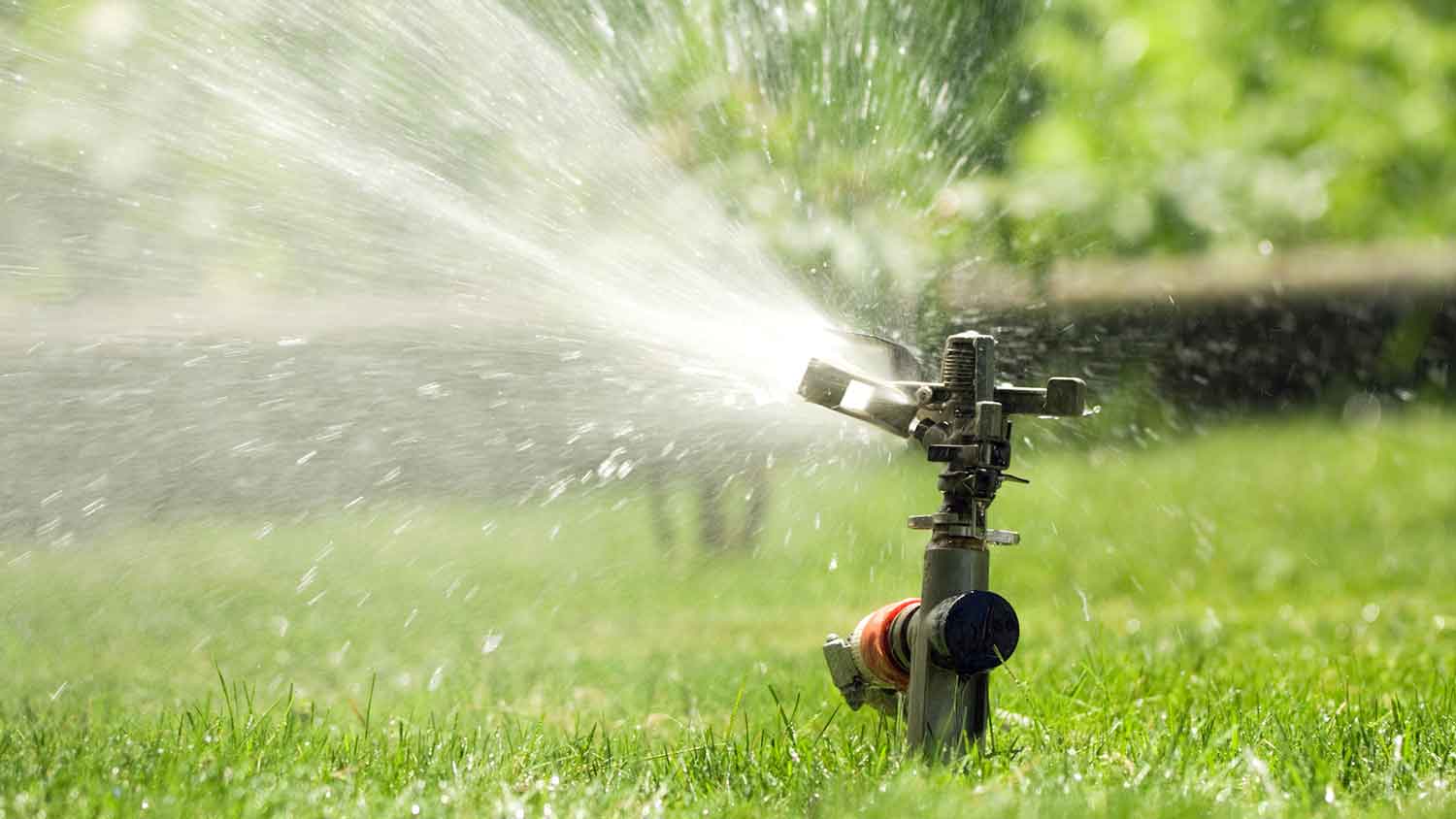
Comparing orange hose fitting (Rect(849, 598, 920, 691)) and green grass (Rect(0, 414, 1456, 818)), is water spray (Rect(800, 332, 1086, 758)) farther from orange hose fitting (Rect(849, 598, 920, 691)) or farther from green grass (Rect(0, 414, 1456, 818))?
green grass (Rect(0, 414, 1456, 818))

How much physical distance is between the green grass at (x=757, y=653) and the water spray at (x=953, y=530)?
11 cm

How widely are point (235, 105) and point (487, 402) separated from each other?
6.34 ft

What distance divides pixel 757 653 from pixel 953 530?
1958 mm

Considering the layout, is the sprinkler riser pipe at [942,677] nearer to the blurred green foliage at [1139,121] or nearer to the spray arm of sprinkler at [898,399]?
the spray arm of sprinkler at [898,399]

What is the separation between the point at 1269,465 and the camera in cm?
750

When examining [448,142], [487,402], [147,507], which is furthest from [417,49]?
[147,507]

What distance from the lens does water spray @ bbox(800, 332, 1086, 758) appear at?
2275 mm

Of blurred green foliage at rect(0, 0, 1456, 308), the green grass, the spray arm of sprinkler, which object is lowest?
the green grass

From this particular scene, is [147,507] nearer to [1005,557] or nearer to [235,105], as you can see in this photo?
[235,105]

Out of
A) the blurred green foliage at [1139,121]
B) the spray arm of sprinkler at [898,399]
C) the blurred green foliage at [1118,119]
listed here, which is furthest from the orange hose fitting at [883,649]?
the blurred green foliage at [1139,121]

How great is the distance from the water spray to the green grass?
0.11 meters

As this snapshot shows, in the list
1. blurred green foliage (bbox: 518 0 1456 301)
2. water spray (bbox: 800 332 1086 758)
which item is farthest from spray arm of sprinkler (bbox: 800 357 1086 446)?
blurred green foliage (bbox: 518 0 1456 301)

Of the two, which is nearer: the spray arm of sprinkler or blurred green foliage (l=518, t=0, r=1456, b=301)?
the spray arm of sprinkler

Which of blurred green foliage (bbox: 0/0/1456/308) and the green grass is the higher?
blurred green foliage (bbox: 0/0/1456/308)
